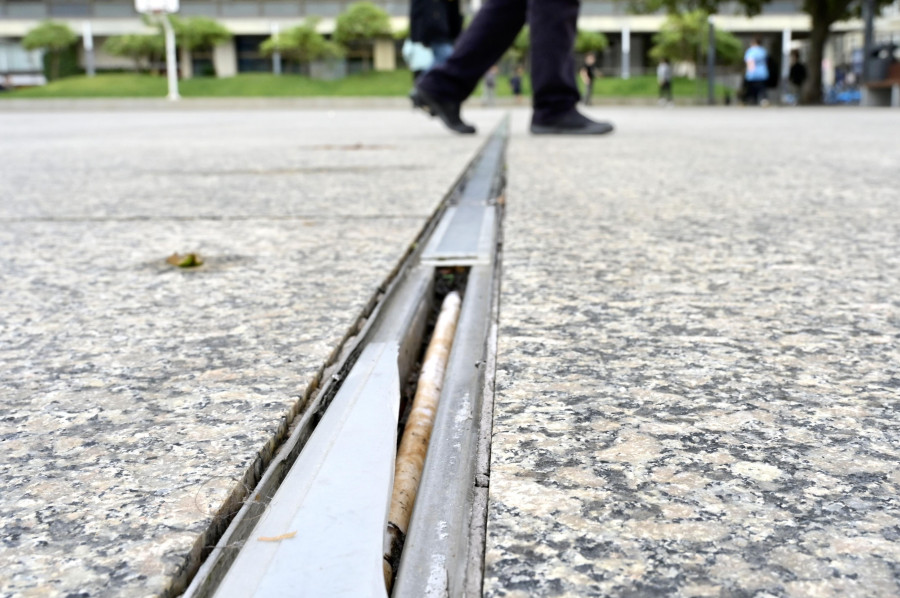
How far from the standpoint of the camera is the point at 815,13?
65.2 feet

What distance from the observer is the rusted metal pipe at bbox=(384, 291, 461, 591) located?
60cm

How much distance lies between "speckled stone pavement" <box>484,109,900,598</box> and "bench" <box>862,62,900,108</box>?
16.3m

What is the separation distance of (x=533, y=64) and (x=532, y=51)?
0.08m

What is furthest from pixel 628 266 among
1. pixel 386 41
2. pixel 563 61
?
pixel 386 41

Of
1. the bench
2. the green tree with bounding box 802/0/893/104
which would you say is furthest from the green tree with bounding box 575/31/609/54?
the bench

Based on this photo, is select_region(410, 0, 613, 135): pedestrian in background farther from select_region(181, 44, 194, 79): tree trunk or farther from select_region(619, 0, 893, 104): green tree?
select_region(181, 44, 194, 79): tree trunk

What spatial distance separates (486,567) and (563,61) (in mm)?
4094

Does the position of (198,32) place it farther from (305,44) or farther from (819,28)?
(819,28)

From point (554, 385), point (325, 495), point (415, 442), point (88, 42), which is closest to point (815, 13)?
point (554, 385)

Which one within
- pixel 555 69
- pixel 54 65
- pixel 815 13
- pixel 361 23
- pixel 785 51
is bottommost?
pixel 555 69

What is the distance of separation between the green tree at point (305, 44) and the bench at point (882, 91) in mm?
25740

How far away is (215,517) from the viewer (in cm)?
60

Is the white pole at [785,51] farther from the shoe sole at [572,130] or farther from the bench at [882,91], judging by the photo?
the shoe sole at [572,130]

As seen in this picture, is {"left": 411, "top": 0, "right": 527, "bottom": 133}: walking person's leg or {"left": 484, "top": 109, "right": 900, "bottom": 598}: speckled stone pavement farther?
{"left": 411, "top": 0, "right": 527, "bottom": 133}: walking person's leg
